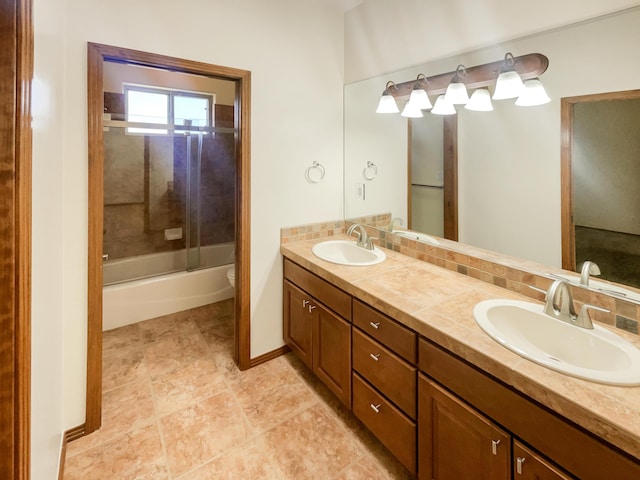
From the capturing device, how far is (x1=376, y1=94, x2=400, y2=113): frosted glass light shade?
2.18 meters

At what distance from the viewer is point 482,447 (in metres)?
1.04

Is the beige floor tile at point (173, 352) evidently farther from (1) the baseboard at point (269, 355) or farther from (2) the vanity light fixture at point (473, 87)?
(2) the vanity light fixture at point (473, 87)

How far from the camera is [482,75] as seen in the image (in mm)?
1677

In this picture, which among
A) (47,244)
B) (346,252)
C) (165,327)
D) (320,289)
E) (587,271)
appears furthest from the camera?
→ (165,327)

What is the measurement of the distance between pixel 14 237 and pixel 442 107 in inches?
78.5

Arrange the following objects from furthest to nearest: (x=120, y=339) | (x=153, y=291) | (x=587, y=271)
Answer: (x=153, y=291)
(x=120, y=339)
(x=587, y=271)

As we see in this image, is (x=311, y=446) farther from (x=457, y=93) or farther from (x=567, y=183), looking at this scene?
(x=457, y=93)

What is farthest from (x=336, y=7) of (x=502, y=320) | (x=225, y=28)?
(x=502, y=320)

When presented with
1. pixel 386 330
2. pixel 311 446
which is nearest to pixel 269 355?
pixel 311 446

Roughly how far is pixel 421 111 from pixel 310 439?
2049mm

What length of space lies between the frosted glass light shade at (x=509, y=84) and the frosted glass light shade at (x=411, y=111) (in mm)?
561

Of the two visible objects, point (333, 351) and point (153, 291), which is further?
point (153, 291)

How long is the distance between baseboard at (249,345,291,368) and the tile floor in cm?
4

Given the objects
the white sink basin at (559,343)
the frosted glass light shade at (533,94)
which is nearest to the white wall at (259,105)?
the frosted glass light shade at (533,94)
